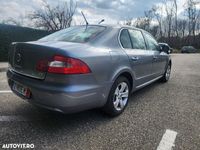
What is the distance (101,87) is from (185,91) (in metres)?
3.27

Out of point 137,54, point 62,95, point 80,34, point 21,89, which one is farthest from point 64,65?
point 137,54

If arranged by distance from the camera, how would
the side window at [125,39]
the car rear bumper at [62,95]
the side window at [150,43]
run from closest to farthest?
1. the car rear bumper at [62,95]
2. the side window at [125,39]
3. the side window at [150,43]

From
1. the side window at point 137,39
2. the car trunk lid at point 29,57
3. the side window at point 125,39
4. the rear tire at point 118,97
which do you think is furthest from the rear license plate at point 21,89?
the side window at point 137,39

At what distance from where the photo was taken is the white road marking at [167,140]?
2893 mm

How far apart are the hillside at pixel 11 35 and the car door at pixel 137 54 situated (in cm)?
983

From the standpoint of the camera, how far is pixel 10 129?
3.24 m

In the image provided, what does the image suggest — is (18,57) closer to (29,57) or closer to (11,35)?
(29,57)

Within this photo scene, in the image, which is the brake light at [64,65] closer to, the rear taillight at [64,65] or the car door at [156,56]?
the rear taillight at [64,65]

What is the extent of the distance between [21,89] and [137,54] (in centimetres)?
224

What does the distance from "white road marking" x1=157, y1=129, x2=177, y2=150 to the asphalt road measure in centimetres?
5

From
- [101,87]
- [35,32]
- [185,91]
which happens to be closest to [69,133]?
[101,87]

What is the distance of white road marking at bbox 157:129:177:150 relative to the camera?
289 cm

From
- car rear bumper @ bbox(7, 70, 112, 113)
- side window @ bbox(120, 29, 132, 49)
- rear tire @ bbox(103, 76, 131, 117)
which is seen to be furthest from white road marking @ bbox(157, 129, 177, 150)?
side window @ bbox(120, 29, 132, 49)

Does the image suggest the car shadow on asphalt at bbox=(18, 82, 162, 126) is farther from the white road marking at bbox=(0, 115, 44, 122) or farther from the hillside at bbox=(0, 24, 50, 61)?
the hillside at bbox=(0, 24, 50, 61)
